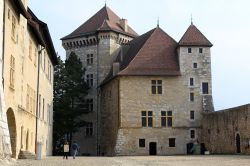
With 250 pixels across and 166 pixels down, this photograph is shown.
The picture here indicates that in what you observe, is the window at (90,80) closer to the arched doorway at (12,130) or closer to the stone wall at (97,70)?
the stone wall at (97,70)

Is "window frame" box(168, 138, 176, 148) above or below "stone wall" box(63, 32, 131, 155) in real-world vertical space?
below

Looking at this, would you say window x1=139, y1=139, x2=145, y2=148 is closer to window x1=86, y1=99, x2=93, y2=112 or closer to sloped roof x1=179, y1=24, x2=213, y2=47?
sloped roof x1=179, y1=24, x2=213, y2=47

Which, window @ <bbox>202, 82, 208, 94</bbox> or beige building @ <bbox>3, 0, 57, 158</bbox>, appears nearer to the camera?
beige building @ <bbox>3, 0, 57, 158</bbox>

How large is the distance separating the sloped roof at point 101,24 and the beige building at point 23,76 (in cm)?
2328

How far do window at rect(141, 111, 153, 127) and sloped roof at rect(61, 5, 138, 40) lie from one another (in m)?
14.8

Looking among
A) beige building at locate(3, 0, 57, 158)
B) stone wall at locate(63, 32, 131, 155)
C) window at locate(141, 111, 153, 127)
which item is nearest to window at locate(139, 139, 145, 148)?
window at locate(141, 111, 153, 127)

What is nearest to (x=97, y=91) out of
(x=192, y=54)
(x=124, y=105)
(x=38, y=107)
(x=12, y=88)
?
(x=124, y=105)

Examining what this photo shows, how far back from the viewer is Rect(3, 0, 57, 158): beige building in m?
20.8

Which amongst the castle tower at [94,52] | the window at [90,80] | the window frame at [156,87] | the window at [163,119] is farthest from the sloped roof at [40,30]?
the window at [90,80]

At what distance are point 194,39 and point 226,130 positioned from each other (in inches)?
472

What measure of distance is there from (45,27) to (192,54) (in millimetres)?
21520

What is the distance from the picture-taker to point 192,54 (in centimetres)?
4891

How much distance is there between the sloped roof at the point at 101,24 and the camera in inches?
2320

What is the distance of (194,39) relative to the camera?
49.4 metres
